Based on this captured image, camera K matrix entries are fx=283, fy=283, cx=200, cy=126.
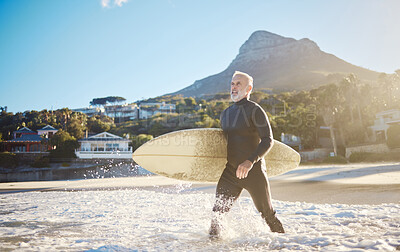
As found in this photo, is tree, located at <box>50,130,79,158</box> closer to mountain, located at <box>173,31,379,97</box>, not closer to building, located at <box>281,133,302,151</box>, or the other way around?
building, located at <box>281,133,302,151</box>

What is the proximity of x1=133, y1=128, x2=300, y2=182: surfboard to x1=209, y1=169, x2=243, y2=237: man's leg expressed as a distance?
543 millimetres

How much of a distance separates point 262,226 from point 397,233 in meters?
1.45

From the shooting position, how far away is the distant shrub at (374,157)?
2391 centimetres

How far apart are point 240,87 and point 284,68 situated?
169 meters

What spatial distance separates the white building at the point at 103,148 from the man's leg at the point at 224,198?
32769 mm

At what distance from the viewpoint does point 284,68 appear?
161625 mm

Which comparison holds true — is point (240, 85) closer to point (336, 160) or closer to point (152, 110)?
point (336, 160)

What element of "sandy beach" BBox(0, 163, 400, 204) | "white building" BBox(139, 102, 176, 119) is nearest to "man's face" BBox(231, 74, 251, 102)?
"sandy beach" BBox(0, 163, 400, 204)

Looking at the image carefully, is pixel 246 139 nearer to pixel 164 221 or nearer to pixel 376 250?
pixel 376 250

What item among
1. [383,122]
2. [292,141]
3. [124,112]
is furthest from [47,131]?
[124,112]

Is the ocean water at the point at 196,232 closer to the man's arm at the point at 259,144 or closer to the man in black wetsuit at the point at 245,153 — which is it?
the man in black wetsuit at the point at 245,153

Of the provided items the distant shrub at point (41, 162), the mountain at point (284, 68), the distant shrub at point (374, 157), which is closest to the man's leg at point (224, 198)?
the distant shrub at point (374, 157)

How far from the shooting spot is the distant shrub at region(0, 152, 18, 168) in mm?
33062

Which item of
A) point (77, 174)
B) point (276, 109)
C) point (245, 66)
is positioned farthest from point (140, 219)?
point (245, 66)
